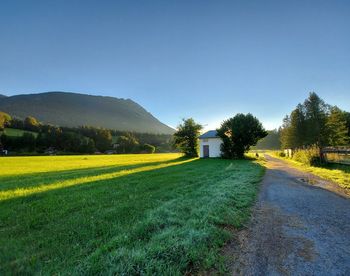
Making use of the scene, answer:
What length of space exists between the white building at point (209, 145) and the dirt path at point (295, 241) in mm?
35799

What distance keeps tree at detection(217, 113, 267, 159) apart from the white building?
Answer: 196 inches

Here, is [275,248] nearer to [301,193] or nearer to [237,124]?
[301,193]

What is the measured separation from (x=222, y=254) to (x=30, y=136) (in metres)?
99.4

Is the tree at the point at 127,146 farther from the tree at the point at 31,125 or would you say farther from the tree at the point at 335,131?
the tree at the point at 335,131

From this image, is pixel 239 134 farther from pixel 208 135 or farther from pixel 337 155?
pixel 337 155

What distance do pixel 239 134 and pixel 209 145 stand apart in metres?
9.60

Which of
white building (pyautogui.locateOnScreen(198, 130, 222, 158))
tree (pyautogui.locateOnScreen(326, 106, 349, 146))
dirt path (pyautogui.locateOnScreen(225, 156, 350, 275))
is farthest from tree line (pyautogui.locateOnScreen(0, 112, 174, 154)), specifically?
dirt path (pyautogui.locateOnScreen(225, 156, 350, 275))

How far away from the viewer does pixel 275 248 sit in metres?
4.05

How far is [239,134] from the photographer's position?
116ft

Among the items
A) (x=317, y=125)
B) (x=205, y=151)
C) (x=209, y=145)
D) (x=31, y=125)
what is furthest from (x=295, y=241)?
(x=31, y=125)

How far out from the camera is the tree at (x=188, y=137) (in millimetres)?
46156

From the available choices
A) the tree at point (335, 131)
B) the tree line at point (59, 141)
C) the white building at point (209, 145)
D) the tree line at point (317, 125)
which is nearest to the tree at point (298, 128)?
the tree line at point (317, 125)

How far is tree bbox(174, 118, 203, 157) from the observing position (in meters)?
46.2

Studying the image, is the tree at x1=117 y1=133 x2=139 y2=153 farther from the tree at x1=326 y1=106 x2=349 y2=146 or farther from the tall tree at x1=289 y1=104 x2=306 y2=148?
the tree at x1=326 y1=106 x2=349 y2=146
